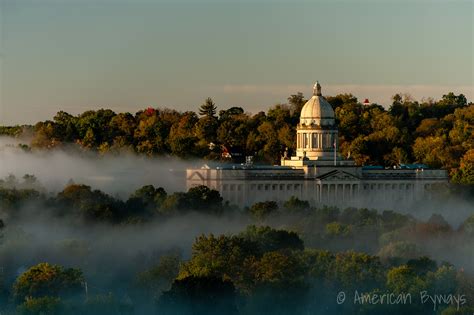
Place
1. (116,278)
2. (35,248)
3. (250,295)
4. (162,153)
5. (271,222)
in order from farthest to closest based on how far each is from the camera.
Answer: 1. (162,153)
2. (271,222)
3. (35,248)
4. (116,278)
5. (250,295)

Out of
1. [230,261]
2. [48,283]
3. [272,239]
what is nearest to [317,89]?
[272,239]

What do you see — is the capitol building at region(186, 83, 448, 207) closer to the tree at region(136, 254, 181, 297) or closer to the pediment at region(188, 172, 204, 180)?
the pediment at region(188, 172, 204, 180)

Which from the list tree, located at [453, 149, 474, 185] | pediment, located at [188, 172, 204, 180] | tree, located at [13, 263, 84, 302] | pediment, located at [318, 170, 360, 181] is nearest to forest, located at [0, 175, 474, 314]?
tree, located at [13, 263, 84, 302]

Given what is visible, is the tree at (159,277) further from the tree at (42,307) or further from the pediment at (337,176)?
the pediment at (337,176)

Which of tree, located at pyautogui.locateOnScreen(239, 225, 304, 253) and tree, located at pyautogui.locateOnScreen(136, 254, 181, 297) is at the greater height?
tree, located at pyautogui.locateOnScreen(239, 225, 304, 253)

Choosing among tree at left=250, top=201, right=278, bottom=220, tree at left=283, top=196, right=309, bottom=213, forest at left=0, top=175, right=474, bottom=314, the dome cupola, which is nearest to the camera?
forest at left=0, top=175, right=474, bottom=314

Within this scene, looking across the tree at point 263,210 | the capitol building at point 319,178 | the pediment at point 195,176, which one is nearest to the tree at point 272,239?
the tree at point 263,210

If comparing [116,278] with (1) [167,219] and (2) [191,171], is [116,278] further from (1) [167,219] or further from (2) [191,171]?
(2) [191,171]

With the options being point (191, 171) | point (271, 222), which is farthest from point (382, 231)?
point (191, 171)
